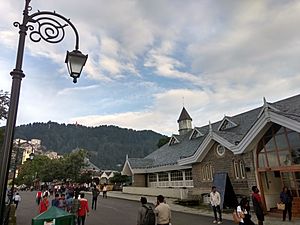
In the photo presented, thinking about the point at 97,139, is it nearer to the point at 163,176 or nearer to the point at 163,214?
the point at 163,176

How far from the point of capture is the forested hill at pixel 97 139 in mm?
153100

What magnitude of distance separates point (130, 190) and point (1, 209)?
106 ft

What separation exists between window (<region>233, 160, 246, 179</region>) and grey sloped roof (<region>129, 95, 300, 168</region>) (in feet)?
4.88

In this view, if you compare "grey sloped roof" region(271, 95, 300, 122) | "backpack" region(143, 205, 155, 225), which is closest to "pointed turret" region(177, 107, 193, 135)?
"grey sloped roof" region(271, 95, 300, 122)

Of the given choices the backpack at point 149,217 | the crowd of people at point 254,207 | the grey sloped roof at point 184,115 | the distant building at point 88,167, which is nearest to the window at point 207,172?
the crowd of people at point 254,207

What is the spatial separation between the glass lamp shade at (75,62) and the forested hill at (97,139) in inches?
5506

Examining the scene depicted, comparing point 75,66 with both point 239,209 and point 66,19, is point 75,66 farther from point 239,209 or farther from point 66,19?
point 239,209

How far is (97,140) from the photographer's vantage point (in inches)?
6796

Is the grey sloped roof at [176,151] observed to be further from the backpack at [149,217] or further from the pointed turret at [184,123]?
the backpack at [149,217]

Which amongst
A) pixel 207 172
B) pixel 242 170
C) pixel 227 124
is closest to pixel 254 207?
pixel 242 170

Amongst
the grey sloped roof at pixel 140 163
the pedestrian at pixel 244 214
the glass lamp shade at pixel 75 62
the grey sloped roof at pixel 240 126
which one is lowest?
the pedestrian at pixel 244 214

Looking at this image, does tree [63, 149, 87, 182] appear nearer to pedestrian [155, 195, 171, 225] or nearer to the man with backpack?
pedestrian [155, 195, 171, 225]

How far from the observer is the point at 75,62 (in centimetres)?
540

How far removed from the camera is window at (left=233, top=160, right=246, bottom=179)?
1882 centimetres
